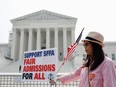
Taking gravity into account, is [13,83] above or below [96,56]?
below

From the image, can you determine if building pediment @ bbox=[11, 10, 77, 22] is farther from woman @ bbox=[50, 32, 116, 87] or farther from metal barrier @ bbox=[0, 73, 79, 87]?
woman @ bbox=[50, 32, 116, 87]

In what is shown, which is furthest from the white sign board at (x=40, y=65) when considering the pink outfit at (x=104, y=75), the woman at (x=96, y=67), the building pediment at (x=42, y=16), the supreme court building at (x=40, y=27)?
the building pediment at (x=42, y=16)

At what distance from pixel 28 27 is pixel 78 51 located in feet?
44.9

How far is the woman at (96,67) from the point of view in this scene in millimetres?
1646

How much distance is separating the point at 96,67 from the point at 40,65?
2.50 m

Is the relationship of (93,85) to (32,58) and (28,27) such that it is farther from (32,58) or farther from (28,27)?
(28,27)

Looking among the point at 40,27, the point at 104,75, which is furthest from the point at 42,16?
the point at 104,75

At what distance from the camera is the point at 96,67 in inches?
68.2

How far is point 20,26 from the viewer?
132ft

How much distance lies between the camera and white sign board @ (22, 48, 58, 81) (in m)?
3.92

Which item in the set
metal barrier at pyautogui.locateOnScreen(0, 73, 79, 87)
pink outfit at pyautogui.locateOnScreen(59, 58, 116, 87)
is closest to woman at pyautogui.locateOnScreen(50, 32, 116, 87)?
pink outfit at pyautogui.locateOnScreen(59, 58, 116, 87)

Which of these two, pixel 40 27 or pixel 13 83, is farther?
pixel 40 27

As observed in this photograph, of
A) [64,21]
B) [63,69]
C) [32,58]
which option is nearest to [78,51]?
[64,21]

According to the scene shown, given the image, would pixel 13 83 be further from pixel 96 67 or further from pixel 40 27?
pixel 40 27
